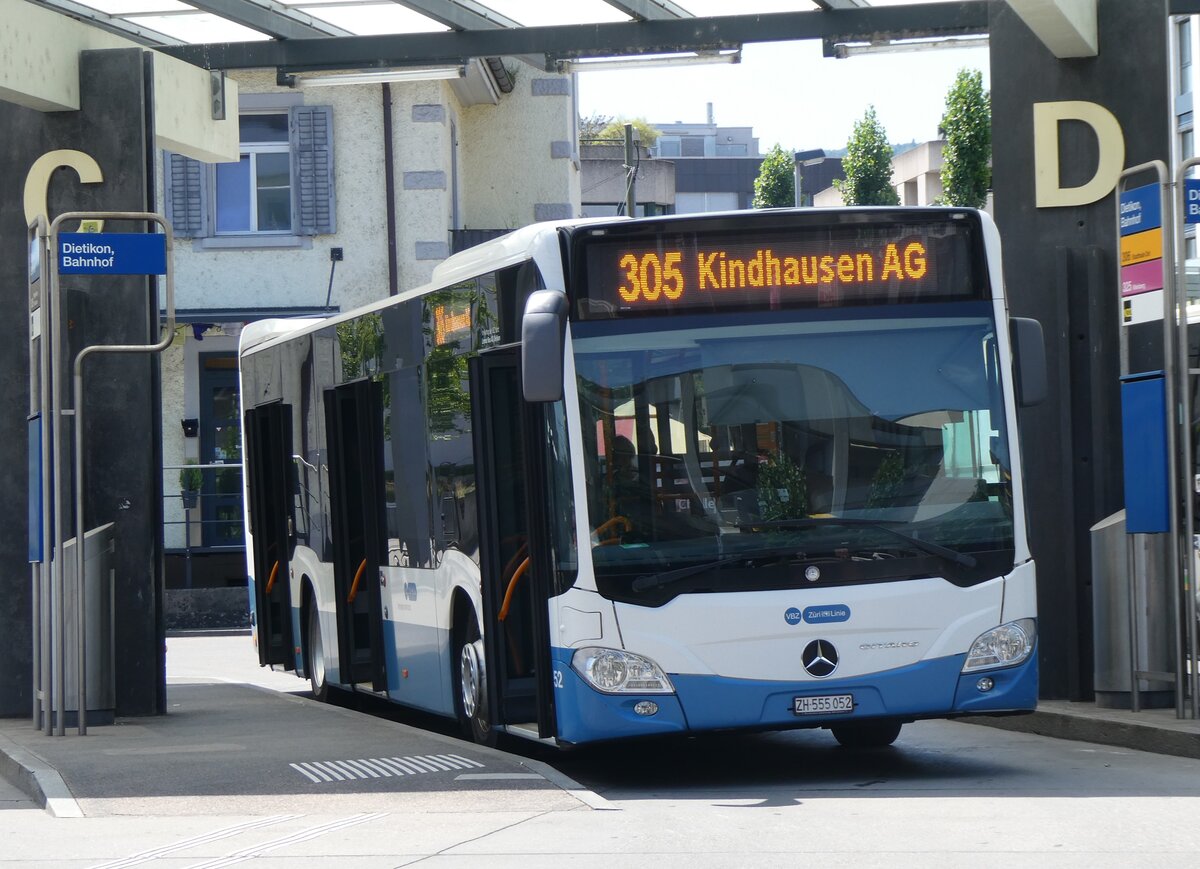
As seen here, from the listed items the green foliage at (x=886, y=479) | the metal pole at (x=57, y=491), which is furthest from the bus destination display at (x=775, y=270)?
the metal pole at (x=57, y=491)

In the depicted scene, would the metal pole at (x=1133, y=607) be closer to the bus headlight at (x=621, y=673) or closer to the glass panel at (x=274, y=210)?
the bus headlight at (x=621, y=673)

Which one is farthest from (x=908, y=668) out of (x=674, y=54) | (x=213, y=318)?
(x=213, y=318)

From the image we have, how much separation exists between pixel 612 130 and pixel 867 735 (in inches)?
2034

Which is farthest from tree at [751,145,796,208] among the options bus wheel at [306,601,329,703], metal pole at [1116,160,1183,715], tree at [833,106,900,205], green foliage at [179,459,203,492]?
metal pole at [1116,160,1183,715]

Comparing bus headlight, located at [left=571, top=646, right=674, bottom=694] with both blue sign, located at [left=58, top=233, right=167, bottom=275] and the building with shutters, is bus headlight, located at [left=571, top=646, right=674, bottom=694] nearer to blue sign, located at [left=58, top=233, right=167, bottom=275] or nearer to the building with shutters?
blue sign, located at [left=58, top=233, right=167, bottom=275]

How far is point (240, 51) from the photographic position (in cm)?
1446

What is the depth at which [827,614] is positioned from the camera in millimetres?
9570

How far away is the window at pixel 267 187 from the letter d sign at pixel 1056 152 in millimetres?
17943

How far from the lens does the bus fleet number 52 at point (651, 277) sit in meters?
9.73

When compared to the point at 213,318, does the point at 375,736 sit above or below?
below

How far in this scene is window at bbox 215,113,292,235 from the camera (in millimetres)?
29547

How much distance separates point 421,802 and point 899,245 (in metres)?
3.53

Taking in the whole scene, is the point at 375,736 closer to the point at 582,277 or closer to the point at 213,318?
the point at 582,277

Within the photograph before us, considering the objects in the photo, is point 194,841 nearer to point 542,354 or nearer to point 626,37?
point 542,354
